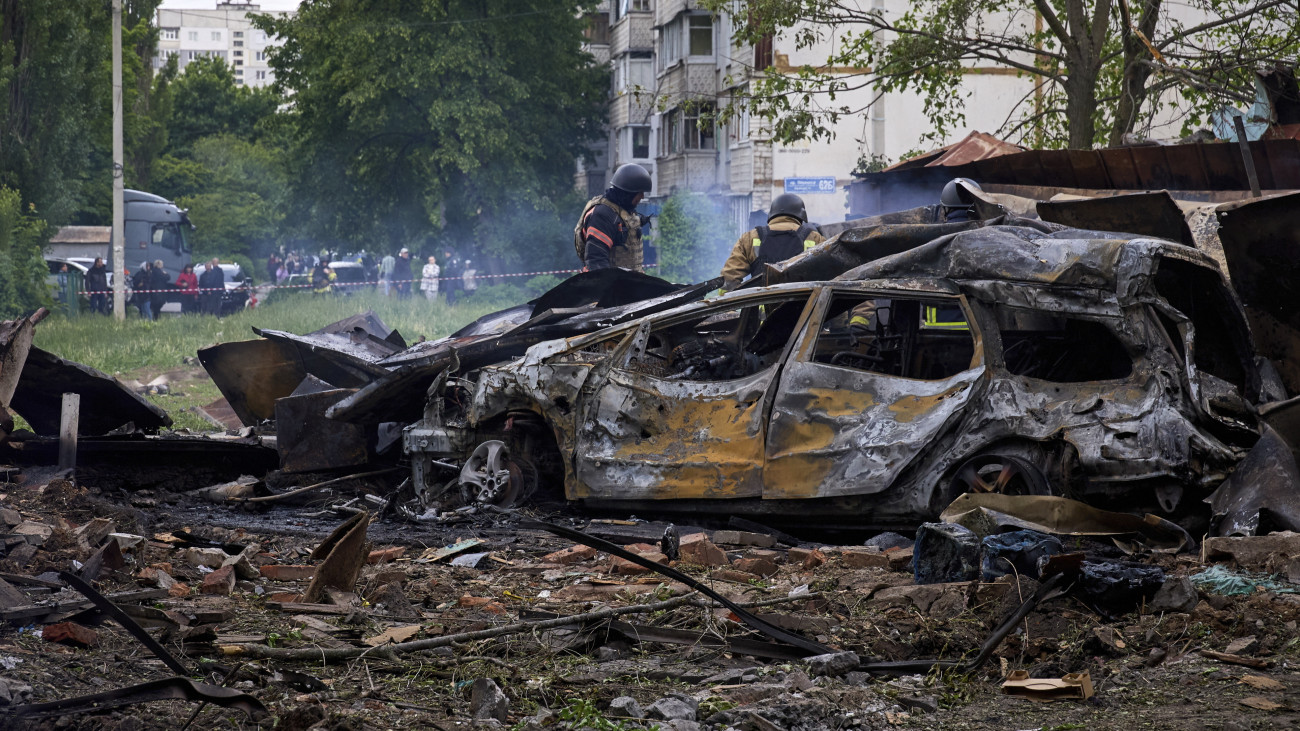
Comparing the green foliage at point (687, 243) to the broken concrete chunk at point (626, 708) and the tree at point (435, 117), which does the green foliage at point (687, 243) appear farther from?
the broken concrete chunk at point (626, 708)

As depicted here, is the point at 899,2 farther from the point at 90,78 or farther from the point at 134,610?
the point at 134,610

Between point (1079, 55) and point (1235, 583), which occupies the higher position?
point (1079, 55)

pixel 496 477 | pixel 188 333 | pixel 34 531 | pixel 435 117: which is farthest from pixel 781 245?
pixel 435 117

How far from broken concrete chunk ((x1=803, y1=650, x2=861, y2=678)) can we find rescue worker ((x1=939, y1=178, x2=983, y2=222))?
5549 mm

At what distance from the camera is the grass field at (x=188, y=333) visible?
51.0ft

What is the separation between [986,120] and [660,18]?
1322 centimetres


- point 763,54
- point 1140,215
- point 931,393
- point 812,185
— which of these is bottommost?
point 931,393

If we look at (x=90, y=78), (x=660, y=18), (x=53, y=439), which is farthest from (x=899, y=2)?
(x=53, y=439)

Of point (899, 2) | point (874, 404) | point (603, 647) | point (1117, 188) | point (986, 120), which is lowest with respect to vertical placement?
point (603, 647)

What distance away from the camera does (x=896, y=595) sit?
4.79 meters

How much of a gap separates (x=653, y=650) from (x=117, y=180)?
82.2 feet

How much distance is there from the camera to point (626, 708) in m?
3.66

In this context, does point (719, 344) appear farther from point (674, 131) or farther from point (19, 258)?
point (674, 131)

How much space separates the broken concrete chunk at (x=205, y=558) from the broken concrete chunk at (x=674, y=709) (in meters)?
2.86
